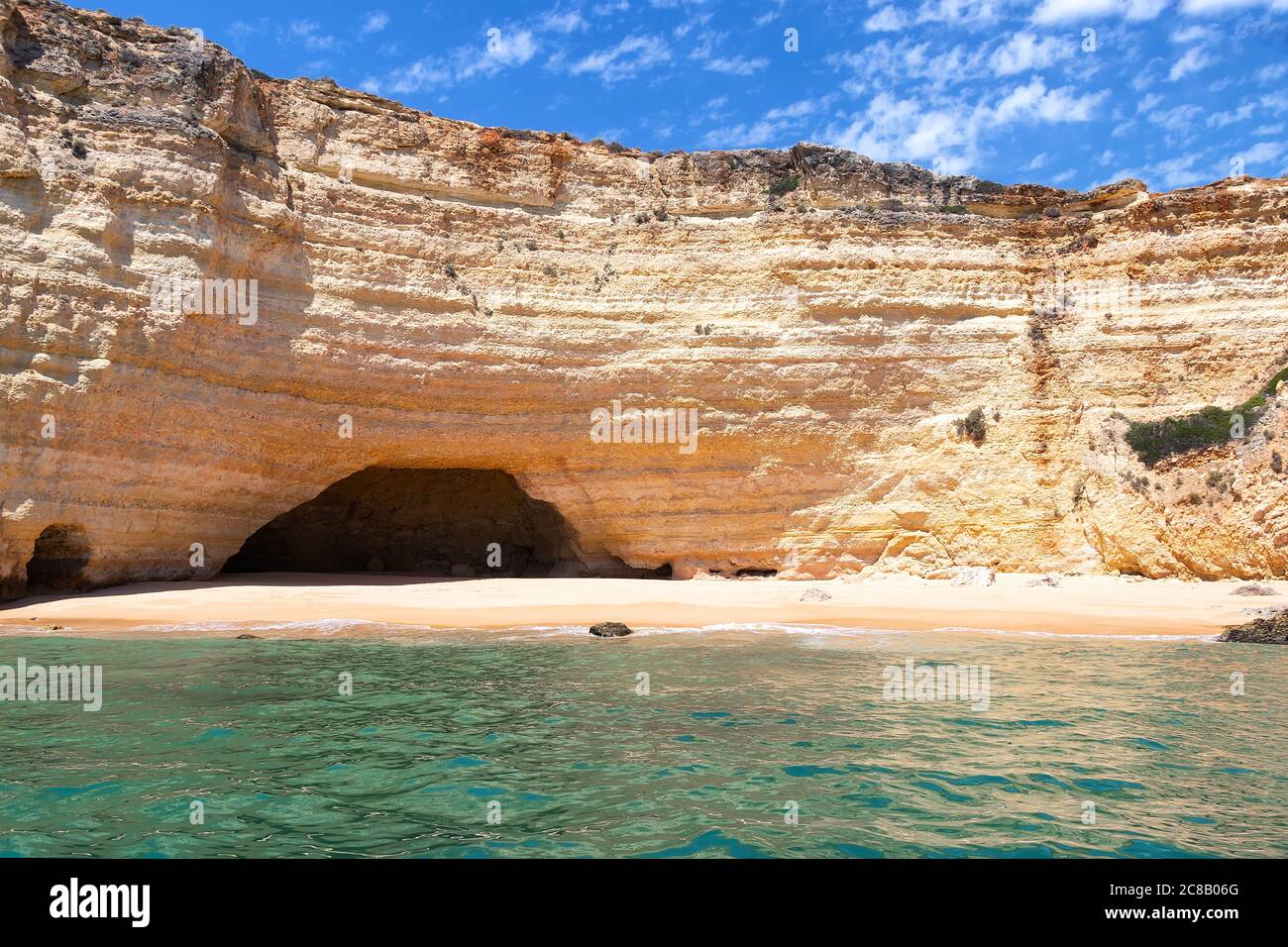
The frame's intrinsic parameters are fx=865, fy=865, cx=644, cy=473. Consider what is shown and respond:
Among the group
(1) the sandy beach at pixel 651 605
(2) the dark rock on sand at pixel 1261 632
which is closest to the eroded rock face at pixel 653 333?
(1) the sandy beach at pixel 651 605

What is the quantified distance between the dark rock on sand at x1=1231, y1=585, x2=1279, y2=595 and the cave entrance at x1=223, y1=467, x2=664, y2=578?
14061 mm

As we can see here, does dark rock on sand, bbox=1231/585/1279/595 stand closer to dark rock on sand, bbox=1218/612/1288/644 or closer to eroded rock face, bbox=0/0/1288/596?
eroded rock face, bbox=0/0/1288/596

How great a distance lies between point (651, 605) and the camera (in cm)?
1418

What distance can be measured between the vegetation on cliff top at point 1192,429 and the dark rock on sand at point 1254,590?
10.5ft

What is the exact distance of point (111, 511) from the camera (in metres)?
14.8

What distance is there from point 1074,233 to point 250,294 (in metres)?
17.6

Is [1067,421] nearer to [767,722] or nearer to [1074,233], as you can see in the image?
[1074,233]

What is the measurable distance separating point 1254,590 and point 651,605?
10.1 metres

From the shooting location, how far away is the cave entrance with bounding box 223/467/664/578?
2186cm

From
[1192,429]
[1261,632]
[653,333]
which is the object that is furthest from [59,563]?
[1192,429]

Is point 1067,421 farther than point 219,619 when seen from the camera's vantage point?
Yes

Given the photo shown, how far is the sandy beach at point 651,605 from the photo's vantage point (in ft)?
40.2
